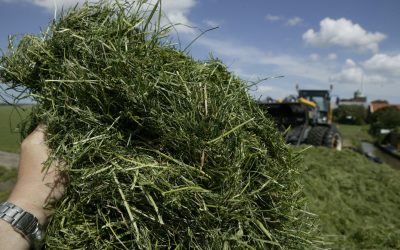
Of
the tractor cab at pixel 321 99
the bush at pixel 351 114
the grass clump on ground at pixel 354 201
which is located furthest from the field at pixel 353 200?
the bush at pixel 351 114

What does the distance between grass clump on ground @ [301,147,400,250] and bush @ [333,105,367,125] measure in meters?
47.4

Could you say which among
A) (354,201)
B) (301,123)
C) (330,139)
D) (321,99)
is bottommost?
(354,201)

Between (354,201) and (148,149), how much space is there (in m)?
6.32

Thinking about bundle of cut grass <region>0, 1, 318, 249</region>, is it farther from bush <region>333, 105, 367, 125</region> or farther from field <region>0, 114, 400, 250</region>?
bush <region>333, 105, 367, 125</region>

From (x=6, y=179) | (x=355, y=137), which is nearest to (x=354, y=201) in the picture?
(x=6, y=179)

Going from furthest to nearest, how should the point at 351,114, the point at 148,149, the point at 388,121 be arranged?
the point at 351,114
the point at 388,121
the point at 148,149

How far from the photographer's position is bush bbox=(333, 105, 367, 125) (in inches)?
2137

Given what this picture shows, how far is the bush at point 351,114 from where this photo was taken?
5427 cm

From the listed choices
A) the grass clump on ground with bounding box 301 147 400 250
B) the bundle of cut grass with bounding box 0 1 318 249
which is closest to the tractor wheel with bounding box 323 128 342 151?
the grass clump on ground with bounding box 301 147 400 250

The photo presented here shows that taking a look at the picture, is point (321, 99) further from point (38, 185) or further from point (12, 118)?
point (38, 185)

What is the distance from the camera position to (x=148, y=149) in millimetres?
1480

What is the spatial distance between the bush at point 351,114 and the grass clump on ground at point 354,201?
155 feet

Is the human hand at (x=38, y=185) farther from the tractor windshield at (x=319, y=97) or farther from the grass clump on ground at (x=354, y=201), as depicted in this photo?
the tractor windshield at (x=319, y=97)

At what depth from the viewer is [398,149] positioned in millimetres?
27344
